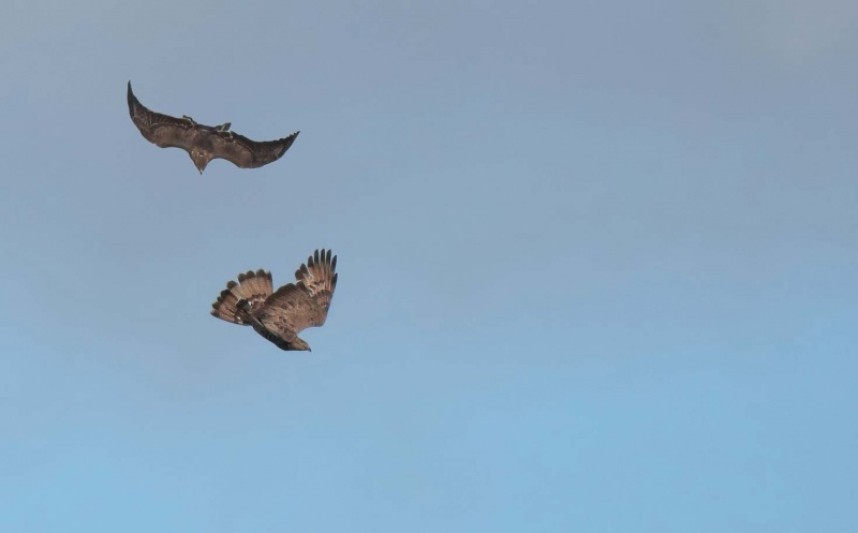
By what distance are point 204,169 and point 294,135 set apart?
458cm

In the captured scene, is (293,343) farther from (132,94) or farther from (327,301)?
(132,94)

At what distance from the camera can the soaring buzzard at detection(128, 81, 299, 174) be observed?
5469 centimetres

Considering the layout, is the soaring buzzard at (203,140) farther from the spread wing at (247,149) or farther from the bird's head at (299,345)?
the bird's head at (299,345)

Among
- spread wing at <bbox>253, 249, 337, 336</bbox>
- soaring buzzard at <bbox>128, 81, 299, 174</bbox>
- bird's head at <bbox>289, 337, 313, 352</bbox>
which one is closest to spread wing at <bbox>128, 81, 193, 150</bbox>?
soaring buzzard at <bbox>128, 81, 299, 174</bbox>

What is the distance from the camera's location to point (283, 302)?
5253 centimetres

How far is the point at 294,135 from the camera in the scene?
187ft

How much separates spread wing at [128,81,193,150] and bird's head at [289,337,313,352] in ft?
37.0

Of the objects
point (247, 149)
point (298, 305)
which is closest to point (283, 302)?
point (298, 305)

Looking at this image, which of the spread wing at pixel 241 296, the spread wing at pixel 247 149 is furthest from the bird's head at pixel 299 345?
the spread wing at pixel 247 149

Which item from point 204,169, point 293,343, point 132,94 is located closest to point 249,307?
point 293,343

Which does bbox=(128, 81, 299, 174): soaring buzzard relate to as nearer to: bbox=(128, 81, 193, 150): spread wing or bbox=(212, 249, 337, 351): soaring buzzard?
bbox=(128, 81, 193, 150): spread wing

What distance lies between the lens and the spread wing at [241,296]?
52.9 meters

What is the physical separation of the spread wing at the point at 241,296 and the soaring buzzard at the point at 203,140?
6197mm

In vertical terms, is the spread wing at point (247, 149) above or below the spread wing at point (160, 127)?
above
